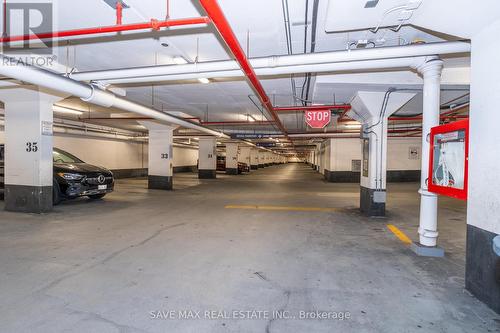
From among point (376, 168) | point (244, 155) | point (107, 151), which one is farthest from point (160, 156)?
point (244, 155)

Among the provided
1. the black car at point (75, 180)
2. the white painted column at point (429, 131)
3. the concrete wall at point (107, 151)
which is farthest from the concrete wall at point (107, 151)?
the white painted column at point (429, 131)

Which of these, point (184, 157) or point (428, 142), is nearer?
point (428, 142)

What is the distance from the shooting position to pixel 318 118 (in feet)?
22.1

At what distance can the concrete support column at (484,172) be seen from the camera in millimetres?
2504

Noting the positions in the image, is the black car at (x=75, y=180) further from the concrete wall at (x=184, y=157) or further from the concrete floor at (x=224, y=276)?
the concrete wall at (x=184, y=157)

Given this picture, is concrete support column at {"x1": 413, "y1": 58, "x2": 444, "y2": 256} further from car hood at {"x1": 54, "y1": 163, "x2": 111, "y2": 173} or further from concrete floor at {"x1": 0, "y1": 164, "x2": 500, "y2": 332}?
car hood at {"x1": 54, "y1": 163, "x2": 111, "y2": 173}

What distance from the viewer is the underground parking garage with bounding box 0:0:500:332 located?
2434 mm

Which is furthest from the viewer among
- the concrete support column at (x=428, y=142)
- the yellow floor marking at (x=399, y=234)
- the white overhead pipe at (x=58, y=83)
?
the yellow floor marking at (x=399, y=234)

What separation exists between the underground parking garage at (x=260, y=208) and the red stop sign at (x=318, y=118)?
0.12 feet

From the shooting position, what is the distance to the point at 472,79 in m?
2.87

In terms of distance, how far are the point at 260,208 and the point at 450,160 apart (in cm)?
463

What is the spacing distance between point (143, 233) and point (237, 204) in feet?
11.3

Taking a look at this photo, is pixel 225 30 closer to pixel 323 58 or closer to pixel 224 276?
pixel 323 58

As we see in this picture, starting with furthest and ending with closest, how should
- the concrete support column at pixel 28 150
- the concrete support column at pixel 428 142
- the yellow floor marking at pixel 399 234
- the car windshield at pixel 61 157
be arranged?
the car windshield at pixel 61 157 → the concrete support column at pixel 28 150 → the yellow floor marking at pixel 399 234 → the concrete support column at pixel 428 142
